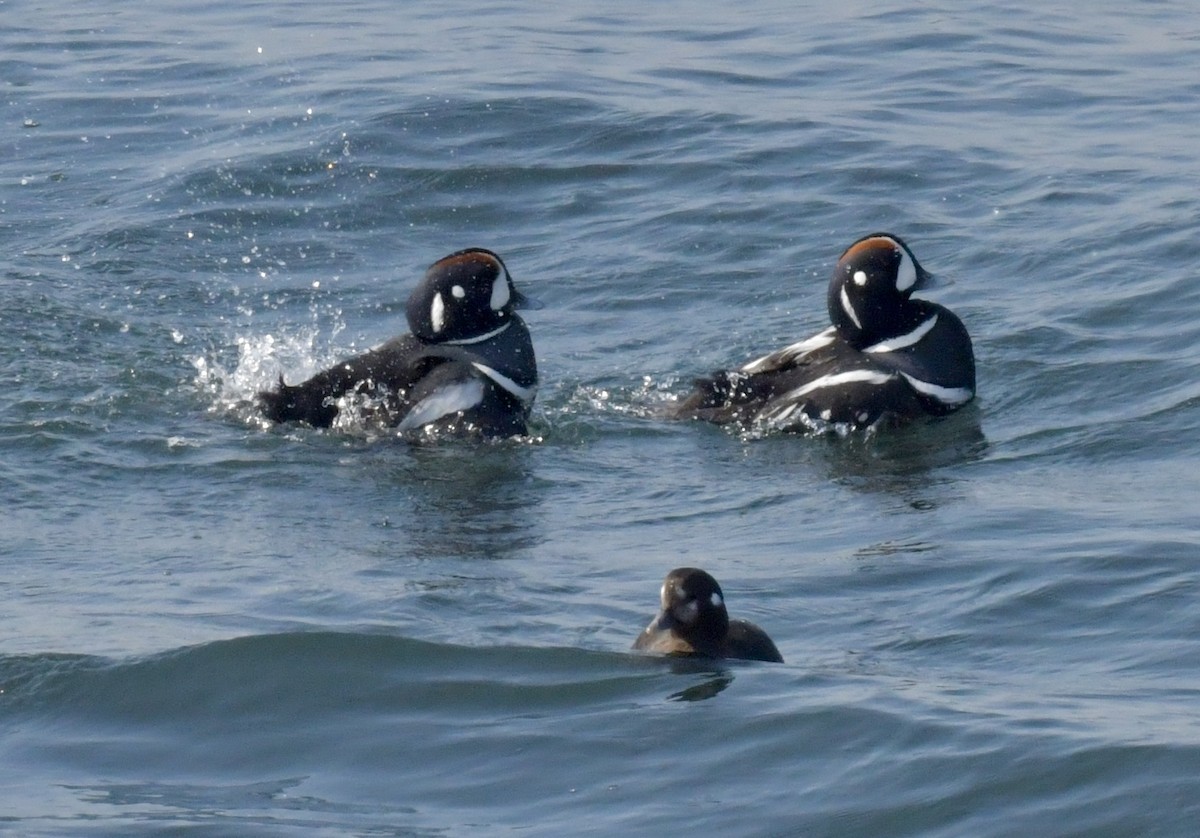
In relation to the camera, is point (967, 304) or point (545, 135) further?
point (545, 135)

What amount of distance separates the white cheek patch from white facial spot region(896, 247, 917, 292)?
0.27 meters

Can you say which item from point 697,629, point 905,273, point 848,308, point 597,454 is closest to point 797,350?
point 848,308

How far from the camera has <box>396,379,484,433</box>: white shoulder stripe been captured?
35.1 ft

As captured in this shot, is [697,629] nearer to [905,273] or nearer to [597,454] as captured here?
[597,454]

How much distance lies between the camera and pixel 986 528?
349 inches

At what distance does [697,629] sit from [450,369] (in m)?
4.24

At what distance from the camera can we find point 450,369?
1090 cm

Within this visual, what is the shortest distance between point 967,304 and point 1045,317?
61 centimetres

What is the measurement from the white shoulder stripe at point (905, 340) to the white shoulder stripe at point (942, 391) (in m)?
0.25

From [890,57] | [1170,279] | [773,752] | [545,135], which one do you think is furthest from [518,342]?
[890,57]

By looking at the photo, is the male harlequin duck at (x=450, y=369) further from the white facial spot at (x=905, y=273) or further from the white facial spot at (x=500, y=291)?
the white facial spot at (x=905, y=273)

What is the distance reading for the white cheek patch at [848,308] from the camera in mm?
11344

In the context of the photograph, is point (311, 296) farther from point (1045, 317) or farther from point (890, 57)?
point (890, 57)

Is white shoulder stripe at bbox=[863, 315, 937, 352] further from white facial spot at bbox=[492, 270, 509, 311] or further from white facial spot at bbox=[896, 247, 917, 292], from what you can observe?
white facial spot at bbox=[492, 270, 509, 311]
